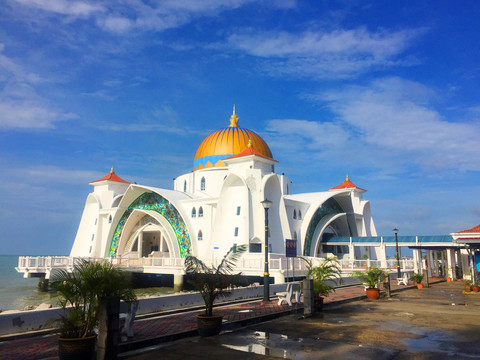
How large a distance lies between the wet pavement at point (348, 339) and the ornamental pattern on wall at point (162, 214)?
22.5 meters

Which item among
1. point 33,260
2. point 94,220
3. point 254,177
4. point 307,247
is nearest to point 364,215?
point 307,247

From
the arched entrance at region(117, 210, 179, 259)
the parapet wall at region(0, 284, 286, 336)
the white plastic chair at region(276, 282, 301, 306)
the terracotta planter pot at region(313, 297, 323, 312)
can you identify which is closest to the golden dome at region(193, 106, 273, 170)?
the arched entrance at region(117, 210, 179, 259)

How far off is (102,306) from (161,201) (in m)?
29.2

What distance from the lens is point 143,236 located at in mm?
40531

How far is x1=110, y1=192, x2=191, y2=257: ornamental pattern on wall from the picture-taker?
3366 centimetres

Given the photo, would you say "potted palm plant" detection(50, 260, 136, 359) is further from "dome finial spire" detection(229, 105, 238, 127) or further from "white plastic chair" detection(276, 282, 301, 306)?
"dome finial spire" detection(229, 105, 238, 127)

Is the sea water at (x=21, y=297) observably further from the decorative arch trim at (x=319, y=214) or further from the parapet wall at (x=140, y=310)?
the decorative arch trim at (x=319, y=214)

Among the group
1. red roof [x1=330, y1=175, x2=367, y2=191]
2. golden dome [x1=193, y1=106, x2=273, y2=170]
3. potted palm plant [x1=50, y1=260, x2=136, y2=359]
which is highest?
golden dome [x1=193, y1=106, x2=273, y2=170]

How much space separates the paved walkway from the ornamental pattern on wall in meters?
20.4

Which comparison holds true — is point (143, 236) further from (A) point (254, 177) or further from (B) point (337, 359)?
(B) point (337, 359)

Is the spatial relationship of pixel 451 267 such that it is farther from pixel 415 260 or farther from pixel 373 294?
pixel 373 294

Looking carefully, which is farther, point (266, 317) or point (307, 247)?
point (307, 247)

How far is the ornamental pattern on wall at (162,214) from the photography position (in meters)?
33.7

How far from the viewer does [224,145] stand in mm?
40000
